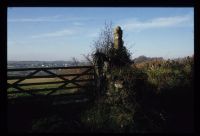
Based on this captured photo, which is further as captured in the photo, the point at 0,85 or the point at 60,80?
the point at 60,80

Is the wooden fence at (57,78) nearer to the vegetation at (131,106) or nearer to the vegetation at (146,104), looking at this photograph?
the vegetation at (131,106)

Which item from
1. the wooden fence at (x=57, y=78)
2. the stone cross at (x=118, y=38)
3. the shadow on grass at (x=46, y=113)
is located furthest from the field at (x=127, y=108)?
the stone cross at (x=118, y=38)

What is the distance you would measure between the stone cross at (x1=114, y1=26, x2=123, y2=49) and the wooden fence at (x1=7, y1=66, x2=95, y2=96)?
4.40 feet

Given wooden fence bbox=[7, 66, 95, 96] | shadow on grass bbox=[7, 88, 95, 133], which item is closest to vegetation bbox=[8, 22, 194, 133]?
shadow on grass bbox=[7, 88, 95, 133]

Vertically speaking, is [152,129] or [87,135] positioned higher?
[87,135]

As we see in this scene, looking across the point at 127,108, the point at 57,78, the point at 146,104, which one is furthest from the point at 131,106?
the point at 57,78

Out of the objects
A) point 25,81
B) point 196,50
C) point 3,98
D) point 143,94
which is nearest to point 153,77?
point 143,94

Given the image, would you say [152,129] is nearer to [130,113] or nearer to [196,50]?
[130,113]

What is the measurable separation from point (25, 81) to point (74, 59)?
2.35 metres

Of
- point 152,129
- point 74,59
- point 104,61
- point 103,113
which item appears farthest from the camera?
point 74,59

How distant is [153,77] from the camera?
448 inches

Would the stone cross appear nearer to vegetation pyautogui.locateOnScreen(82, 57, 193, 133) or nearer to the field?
the field

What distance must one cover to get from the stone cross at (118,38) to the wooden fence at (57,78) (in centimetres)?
134

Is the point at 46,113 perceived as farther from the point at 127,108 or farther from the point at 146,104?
the point at 146,104
